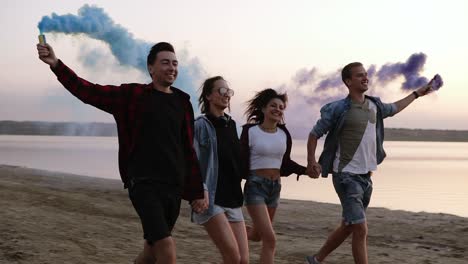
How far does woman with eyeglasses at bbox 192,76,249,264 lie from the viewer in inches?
218

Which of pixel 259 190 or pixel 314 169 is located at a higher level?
pixel 314 169

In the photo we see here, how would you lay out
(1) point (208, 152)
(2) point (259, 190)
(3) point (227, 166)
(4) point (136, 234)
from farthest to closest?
(4) point (136, 234) < (2) point (259, 190) < (3) point (227, 166) < (1) point (208, 152)

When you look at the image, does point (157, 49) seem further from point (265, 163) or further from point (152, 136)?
point (265, 163)

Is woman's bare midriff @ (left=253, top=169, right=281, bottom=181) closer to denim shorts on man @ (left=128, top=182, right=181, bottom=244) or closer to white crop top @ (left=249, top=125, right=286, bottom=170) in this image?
white crop top @ (left=249, top=125, right=286, bottom=170)

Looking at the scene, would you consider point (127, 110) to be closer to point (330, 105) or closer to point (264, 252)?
point (264, 252)

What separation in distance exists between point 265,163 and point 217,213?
1.07 metres

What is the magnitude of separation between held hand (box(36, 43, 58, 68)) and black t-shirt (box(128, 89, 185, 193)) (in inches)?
26.9

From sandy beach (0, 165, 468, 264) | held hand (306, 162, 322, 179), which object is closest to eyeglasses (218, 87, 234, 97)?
held hand (306, 162, 322, 179)

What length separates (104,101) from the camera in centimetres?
457

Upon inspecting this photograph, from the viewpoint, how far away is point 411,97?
280 inches

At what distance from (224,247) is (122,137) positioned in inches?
54.5

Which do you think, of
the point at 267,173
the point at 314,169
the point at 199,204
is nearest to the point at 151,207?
the point at 199,204

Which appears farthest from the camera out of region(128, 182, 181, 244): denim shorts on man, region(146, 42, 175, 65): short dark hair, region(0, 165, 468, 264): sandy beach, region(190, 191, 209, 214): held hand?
region(0, 165, 468, 264): sandy beach

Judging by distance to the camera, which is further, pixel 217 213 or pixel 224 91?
pixel 224 91
